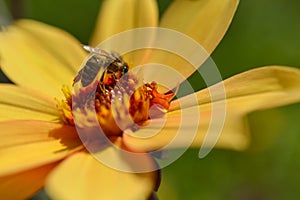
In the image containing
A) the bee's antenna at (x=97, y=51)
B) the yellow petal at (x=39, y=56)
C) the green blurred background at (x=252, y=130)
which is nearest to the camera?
the bee's antenna at (x=97, y=51)

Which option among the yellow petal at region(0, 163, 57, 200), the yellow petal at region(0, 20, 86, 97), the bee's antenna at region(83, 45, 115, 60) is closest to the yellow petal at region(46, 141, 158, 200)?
the yellow petal at region(0, 163, 57, 200)

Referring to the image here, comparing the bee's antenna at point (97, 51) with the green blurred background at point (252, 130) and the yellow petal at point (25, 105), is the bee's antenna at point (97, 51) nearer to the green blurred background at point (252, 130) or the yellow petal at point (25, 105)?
the yellow petal at point (25, 105)

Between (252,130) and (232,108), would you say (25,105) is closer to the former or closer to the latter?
(232,108)

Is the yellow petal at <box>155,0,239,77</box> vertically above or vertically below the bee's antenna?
below

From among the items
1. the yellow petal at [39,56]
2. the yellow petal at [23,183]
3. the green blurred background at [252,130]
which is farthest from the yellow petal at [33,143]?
the green blurred background at [252,130]

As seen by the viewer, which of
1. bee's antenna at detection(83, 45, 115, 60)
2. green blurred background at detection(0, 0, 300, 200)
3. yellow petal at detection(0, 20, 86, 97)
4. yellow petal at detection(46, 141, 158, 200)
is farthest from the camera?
green blurred background at detection(0, 0, 300, 200)

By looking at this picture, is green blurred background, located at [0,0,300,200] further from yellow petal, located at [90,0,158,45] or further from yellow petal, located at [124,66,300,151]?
yellow petal, located at [124,66,300,151]
